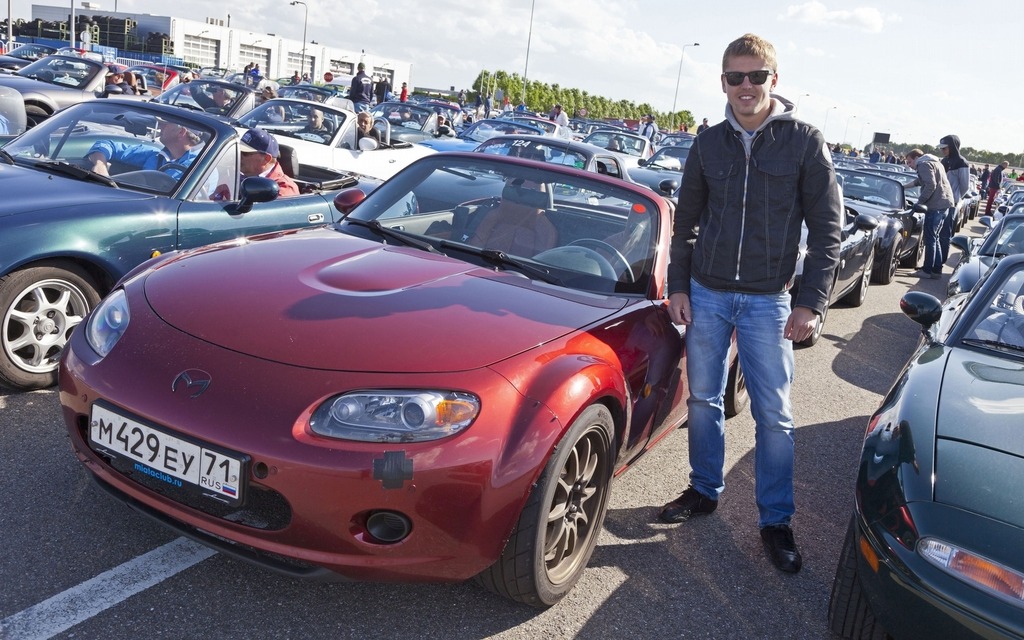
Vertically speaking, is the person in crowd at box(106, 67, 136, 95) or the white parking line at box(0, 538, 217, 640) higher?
Answer: the person in crowd at box(106, 67, 136, 95)

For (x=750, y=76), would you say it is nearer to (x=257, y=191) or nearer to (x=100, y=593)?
(x=257, y=191)

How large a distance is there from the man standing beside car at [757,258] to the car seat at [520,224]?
57cm

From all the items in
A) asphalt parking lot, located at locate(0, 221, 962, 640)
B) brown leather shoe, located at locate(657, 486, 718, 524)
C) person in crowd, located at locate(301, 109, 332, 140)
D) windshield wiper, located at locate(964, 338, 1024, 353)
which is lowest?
asphalt parking lot, located at locate(0, 221, 962, 640)

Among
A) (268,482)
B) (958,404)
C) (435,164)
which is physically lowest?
(268,482)

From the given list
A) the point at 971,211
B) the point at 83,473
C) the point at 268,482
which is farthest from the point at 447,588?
the point at 971,211

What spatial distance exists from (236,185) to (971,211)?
24.1 metres

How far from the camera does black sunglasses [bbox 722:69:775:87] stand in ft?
10.1

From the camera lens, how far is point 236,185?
491 centimetres

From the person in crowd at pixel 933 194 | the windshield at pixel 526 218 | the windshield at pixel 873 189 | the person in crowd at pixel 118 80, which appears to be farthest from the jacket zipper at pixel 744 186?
the person in crowd at pixel 118 80

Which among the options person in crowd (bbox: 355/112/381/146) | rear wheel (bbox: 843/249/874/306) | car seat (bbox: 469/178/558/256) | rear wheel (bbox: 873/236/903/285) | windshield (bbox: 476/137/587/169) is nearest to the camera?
car seat (bbox: 469/178/558/256)

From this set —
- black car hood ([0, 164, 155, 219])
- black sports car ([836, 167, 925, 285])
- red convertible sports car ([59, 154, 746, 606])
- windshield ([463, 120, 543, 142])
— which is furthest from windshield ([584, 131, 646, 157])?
red convertible sports car ([59, 154, 746, 606])

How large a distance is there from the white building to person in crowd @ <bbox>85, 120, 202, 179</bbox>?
81.5m

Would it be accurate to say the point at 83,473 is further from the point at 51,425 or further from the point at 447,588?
the point at 447,588

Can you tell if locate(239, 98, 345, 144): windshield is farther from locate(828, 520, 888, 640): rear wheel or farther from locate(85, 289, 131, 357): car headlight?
locate(828, 520, 888, 640): rear wheel
